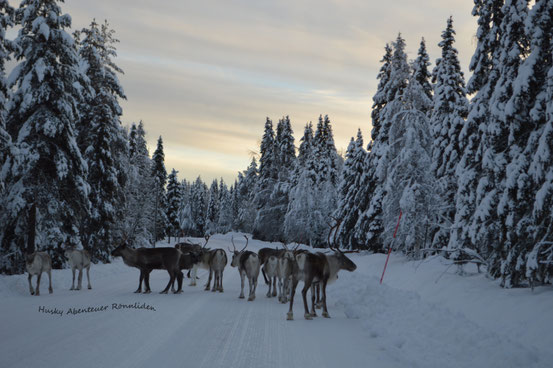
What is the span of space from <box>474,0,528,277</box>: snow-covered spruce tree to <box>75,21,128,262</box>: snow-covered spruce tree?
69.2 ft

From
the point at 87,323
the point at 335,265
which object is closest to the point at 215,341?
the point at 87,323

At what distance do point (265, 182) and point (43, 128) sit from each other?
4549 centimetres

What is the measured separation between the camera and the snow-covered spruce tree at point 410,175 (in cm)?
2272

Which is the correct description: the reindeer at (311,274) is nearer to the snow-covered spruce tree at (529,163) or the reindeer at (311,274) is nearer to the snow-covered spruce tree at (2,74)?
the snow-covered spruce tree at (529,163)

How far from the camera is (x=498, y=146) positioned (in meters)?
12.2

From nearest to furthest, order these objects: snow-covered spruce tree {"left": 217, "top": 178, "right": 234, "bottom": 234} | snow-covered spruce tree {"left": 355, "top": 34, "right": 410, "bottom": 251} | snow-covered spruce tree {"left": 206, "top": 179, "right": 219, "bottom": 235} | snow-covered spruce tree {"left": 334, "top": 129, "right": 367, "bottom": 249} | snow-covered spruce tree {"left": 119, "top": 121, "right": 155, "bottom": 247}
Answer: snow-covered spruce tree {"left": 355, "top": 34, "right": 410, "bottom": 251} < snow-covered spruce tree {"left": 334, "top": 129, "right": 367, "bottom": 249} < snow-covered spruce tree {"left": 119, "top": 121, "right": 155, "bottom": 247} < snow-covered spruce tree {"left": 217, "top": 178, "right": 234, "bottom": 234} < snow-covered spruce tree {"left": 206, "top": 179, "right": 219, "bottom": 235}

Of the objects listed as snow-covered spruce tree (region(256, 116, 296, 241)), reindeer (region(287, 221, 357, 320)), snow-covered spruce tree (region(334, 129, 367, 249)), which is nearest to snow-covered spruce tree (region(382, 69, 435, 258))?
snow-covered spruce tree (region(334, 129, 367, 249))

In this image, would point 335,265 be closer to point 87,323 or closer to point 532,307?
point 532,307

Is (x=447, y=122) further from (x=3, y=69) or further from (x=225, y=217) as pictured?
(x=225, y=217)

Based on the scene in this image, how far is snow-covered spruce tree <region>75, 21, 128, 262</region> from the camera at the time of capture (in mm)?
24453

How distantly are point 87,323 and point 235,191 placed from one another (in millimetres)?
102408

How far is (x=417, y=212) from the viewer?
22906 mm

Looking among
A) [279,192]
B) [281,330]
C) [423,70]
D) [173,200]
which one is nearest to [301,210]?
[279,192]

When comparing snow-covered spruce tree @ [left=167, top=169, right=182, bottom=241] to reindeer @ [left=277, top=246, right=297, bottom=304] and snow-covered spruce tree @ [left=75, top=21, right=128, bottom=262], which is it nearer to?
snow-covered spruce tree @ [left=75, top=21, right=128, bottom=262]
